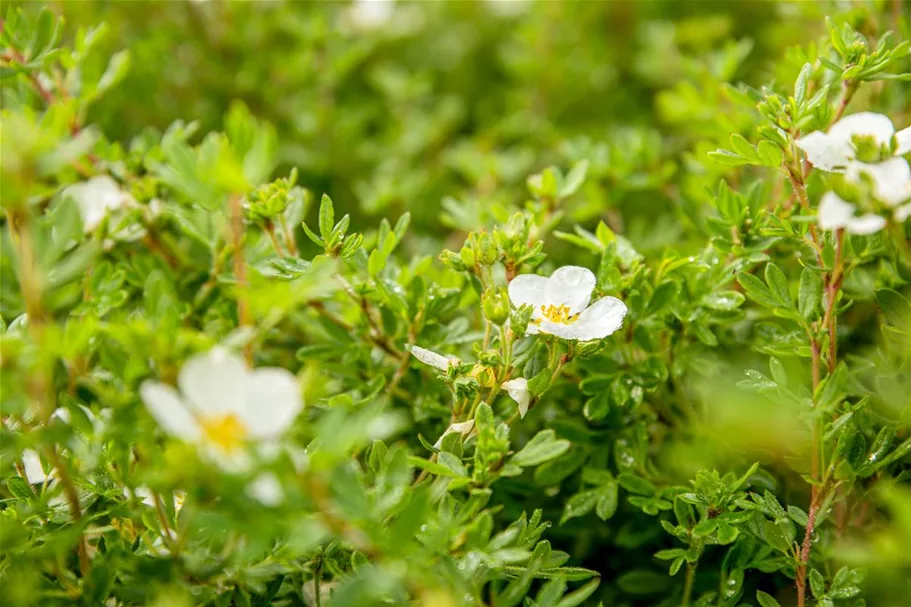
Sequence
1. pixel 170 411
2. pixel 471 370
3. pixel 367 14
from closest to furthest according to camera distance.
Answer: pixel 170 411
pixel 471 370
pixel 367 14

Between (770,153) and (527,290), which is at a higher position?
(770,153)

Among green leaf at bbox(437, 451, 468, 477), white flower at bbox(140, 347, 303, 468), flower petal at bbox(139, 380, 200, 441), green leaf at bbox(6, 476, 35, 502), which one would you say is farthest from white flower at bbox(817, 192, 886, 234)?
green leaf at bbox(6, 476, 35, 502)

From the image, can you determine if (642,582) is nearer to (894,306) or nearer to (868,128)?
(894,306)

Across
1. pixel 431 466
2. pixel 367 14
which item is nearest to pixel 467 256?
pixel 431 466

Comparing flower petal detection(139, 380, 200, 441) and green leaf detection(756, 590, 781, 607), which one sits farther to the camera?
green leaf detection(756, 590, 781, 607)

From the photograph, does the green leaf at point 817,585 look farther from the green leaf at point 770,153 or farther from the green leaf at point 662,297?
the green leaf at point 770,153

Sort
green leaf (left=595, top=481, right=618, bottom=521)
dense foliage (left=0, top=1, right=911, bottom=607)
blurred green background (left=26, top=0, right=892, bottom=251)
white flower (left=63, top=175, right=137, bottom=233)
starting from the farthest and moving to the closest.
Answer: blurred green background (left=26, top=0, right=892, bottom=251)
white flower (left=63, top=175, right=137, bottom=233)
green leaf (left=595, top=481, right=618, bottom=521)
dense foliage (left=0, top=1, right=911, bottom=607)

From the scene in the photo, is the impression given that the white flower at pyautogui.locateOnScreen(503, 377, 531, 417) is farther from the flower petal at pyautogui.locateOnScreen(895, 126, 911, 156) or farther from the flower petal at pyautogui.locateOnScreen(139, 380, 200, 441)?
the flower petal at pyautogui.locateOnScreen(895, 126, 911, 156)

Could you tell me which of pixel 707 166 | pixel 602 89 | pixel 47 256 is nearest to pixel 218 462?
pixel 47 256
